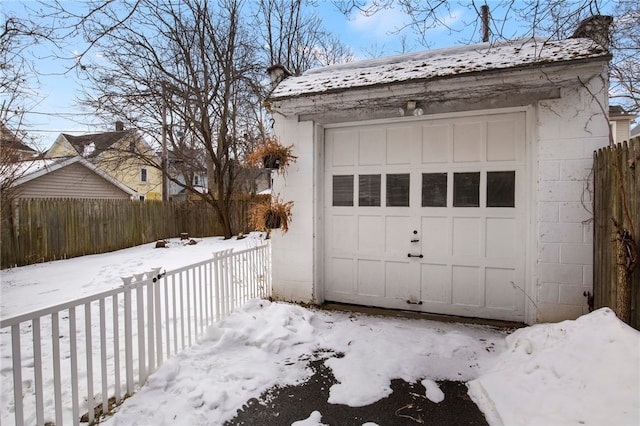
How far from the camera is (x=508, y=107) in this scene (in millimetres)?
4160

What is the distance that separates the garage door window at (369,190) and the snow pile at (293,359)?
5.39 ft

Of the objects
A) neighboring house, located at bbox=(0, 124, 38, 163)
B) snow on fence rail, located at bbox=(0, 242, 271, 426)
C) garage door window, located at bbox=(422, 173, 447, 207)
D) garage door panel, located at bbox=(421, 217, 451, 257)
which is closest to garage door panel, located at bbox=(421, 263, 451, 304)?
garage door panel, located at bbox=(421, 217, 451, 257)

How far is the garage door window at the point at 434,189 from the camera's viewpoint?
14.9 ft

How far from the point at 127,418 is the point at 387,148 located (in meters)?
4.19

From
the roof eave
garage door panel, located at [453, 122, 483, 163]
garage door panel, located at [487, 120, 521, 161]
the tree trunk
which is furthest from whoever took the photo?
garage door panel, located at [453, 122, 483, 163]

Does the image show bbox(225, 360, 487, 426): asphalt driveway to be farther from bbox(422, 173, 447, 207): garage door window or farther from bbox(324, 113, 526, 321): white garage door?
bbox(422, 173, 447, 207): garage door window

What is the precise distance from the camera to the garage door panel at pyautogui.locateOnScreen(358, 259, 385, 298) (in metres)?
4.87

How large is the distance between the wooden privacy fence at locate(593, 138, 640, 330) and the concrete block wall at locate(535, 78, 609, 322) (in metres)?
0.12

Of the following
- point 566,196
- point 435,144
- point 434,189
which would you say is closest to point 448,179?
point 434,189

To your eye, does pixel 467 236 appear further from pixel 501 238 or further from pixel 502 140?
pixel 502 140

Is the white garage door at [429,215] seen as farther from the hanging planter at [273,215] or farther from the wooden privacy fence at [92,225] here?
the wooden privacy fence at [92,225]

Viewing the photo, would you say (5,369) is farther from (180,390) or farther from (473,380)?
(473,380)

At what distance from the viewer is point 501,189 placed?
14.1 ft

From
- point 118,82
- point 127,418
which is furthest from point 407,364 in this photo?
point 118,82
